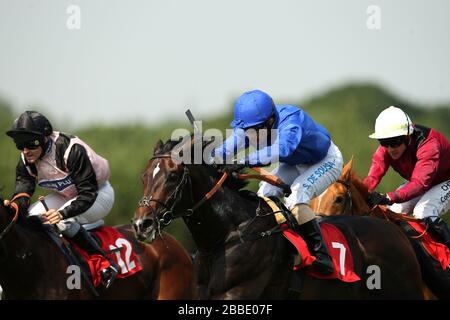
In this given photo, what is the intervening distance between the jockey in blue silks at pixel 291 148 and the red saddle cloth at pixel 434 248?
1.32m

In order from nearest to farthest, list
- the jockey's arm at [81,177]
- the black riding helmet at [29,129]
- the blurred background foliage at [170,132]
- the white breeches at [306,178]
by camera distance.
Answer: the white breeches at [306,178] → the black riding helmet at [29,129] → the jockey's arm at [81,177] → the blurred background foliage at [170,132]

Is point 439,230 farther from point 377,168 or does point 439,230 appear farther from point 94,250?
point 94,250

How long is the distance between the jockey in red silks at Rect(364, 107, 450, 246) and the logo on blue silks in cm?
308

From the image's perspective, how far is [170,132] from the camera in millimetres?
35531

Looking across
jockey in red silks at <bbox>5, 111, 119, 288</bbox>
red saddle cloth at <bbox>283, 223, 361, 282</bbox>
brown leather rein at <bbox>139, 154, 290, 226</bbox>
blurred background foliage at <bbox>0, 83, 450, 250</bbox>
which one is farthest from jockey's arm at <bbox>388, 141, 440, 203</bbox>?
blurred background foliage at <bbox>0, 83, 450, 250</bbox>

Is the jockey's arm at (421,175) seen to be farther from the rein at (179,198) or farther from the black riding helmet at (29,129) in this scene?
the black riding helmet at (29,129)

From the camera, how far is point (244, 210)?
7.56m

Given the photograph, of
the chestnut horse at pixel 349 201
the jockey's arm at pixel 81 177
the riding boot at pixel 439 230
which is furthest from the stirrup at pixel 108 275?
the riding boot at pixel 439 230

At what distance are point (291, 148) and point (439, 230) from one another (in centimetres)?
231

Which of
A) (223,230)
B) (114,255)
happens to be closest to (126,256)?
(114,255)

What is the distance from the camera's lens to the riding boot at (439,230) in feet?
29.6
